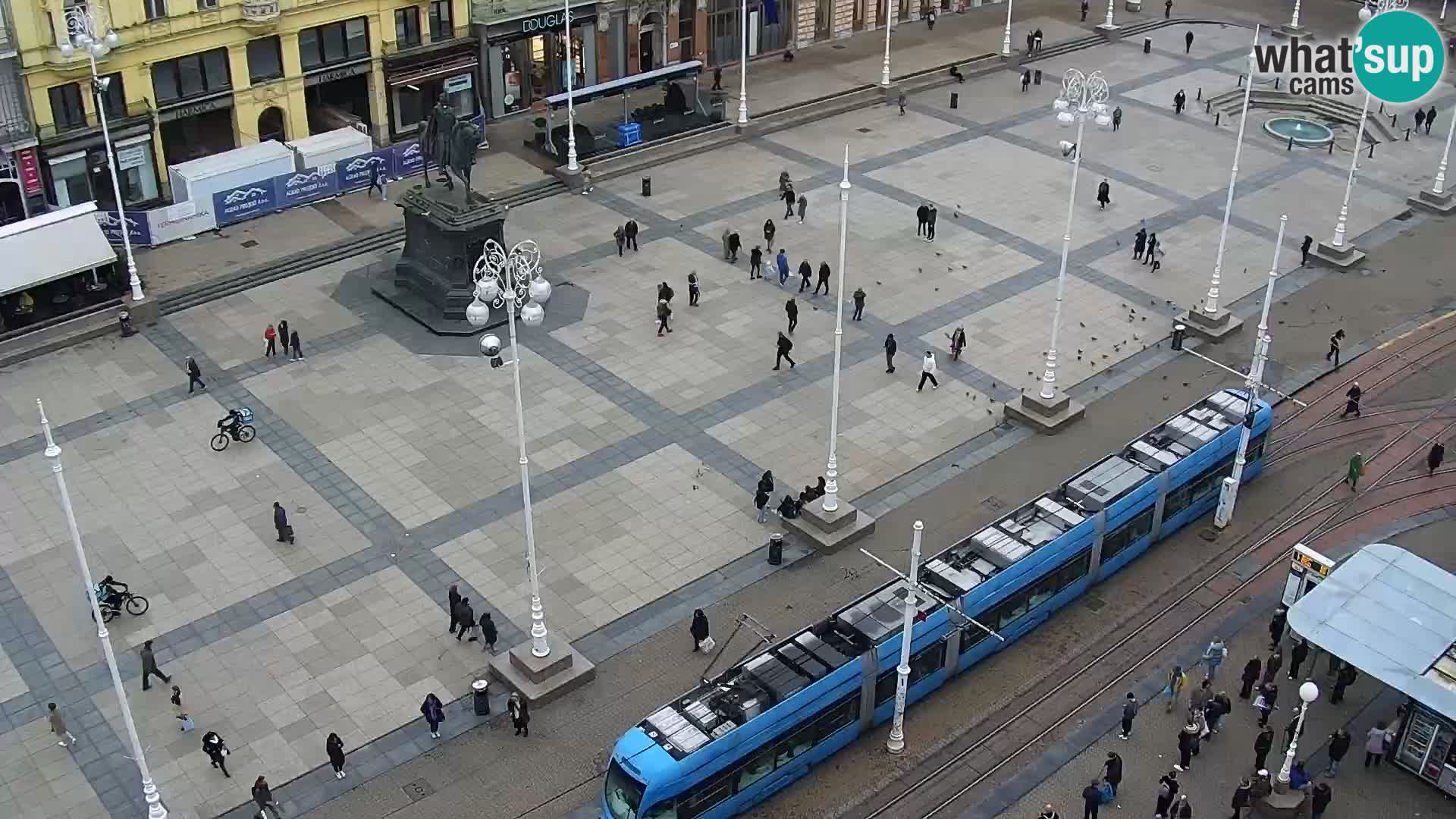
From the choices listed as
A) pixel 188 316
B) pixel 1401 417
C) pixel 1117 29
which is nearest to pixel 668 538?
pixel 188 316

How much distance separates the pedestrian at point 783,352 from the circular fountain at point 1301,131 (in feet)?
109

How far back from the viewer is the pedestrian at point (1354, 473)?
138ft

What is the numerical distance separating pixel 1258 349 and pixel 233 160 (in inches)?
1550

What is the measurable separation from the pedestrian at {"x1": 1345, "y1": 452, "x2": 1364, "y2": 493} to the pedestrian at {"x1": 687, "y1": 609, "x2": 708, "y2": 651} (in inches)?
798

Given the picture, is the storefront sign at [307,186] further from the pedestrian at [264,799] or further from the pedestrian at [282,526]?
the pedestrian at [264,799]

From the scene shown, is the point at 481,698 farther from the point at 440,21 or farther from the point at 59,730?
the point at 440,21

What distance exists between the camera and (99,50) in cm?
4631

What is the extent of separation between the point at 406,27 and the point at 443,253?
674 inches

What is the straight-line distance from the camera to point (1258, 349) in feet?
131

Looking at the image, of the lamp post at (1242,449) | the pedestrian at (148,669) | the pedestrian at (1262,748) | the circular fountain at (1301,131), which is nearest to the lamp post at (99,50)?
the pedestrian at (148,669)

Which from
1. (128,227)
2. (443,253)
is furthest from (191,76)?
(443,253)

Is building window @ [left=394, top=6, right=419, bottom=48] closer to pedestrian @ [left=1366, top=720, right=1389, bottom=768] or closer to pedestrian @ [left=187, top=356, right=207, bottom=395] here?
pedestrian @ [left=187, top=356, right=207, bottom=395]

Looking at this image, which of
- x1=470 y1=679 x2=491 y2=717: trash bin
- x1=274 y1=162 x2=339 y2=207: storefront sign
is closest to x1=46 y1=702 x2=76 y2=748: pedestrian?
x1=470 y1=679 x2=491 y2=717: trash bin

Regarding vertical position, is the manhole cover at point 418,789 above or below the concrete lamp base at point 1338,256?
below
